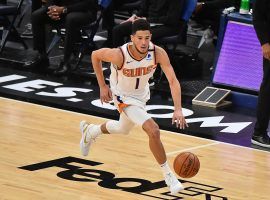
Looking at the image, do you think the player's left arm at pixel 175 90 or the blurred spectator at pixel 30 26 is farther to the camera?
the blurred spectator at pixel 30 26

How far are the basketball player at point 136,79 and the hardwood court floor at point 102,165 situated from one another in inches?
18.3

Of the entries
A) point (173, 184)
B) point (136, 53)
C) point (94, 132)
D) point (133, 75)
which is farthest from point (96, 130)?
point (173, 184)

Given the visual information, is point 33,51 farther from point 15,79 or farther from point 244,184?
point 244,184

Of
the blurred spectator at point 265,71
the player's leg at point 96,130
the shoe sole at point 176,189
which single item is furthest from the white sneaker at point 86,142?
the blurred spectator at point 265,71

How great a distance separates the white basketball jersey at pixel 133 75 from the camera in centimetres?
798

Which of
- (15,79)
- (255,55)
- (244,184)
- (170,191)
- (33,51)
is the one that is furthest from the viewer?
(33,51)

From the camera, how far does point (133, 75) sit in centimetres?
803

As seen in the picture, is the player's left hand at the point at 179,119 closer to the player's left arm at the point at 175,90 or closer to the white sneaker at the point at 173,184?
the player's left arm at the point at 175,90

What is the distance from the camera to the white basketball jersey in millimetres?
7984

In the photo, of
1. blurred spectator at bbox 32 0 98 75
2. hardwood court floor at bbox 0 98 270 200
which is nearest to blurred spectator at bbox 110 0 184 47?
blurred spectator at bbox 32 0 98 75

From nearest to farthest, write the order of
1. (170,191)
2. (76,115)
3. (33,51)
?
(170,191) → (76,115) → (33,51)

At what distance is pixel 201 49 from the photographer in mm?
14016

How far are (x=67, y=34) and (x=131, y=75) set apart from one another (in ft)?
14.2

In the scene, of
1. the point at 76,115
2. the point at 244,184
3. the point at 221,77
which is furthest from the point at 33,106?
the point at 244,184
